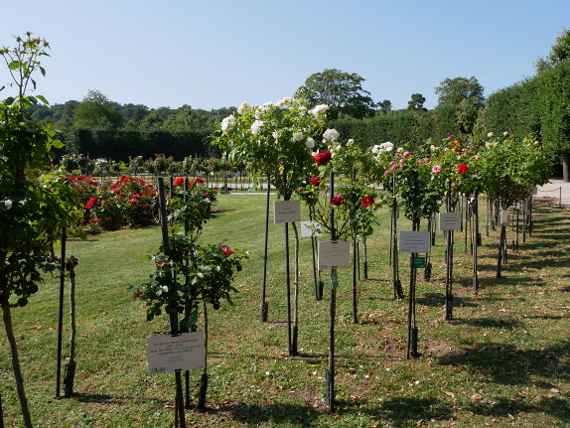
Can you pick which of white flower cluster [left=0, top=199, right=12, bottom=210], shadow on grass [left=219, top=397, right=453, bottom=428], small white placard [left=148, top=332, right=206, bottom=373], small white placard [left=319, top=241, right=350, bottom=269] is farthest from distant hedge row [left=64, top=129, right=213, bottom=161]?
white flower cluster [left=0, top=199, right=12, bottom=210]

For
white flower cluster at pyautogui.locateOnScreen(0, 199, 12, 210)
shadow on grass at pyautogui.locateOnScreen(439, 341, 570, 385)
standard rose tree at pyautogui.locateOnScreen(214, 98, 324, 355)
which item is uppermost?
standard rose tree at pyautogui.locateOnScreen(214, 98, 324, 355)

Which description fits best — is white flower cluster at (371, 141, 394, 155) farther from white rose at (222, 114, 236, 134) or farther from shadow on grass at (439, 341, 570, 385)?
shadow on grass at (439, 341, 570, 385)

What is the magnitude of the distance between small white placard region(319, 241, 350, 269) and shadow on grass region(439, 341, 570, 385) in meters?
1.54

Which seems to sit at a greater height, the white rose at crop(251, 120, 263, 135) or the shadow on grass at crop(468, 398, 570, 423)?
the white rose at crop(251, 120, 263, 135)

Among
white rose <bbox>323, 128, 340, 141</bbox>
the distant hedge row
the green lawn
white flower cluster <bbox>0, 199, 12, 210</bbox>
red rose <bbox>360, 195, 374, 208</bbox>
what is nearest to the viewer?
white flower cluster <bbox>0, 199, 12, 210</bbox>

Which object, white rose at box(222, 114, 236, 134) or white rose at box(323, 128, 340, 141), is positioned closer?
white rose at box(222, 114, 236, 134)

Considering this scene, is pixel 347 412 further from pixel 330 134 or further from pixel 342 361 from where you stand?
pixel 330 134

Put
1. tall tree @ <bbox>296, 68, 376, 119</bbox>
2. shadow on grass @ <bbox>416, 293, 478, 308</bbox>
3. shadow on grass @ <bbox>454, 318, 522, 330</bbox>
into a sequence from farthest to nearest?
tall tree @ <bbox>296, 68, 376, 119</bbox> → shadow on grass @ <bbox>416, 293, 478, 308</bbox> → shadow on grass @ <bbox>454, 318, 522, 330</bbox>

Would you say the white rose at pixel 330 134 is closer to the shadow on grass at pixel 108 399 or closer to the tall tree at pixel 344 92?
the shadow on grass at pixel 108 399

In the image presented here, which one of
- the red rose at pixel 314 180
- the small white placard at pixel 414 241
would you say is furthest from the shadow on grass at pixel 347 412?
the red rose at pixel 314 180

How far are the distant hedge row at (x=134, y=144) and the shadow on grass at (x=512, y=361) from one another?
36.7m

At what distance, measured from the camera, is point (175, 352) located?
310 cm

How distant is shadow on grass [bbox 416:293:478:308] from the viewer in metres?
6.55

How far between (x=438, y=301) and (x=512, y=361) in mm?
1947
